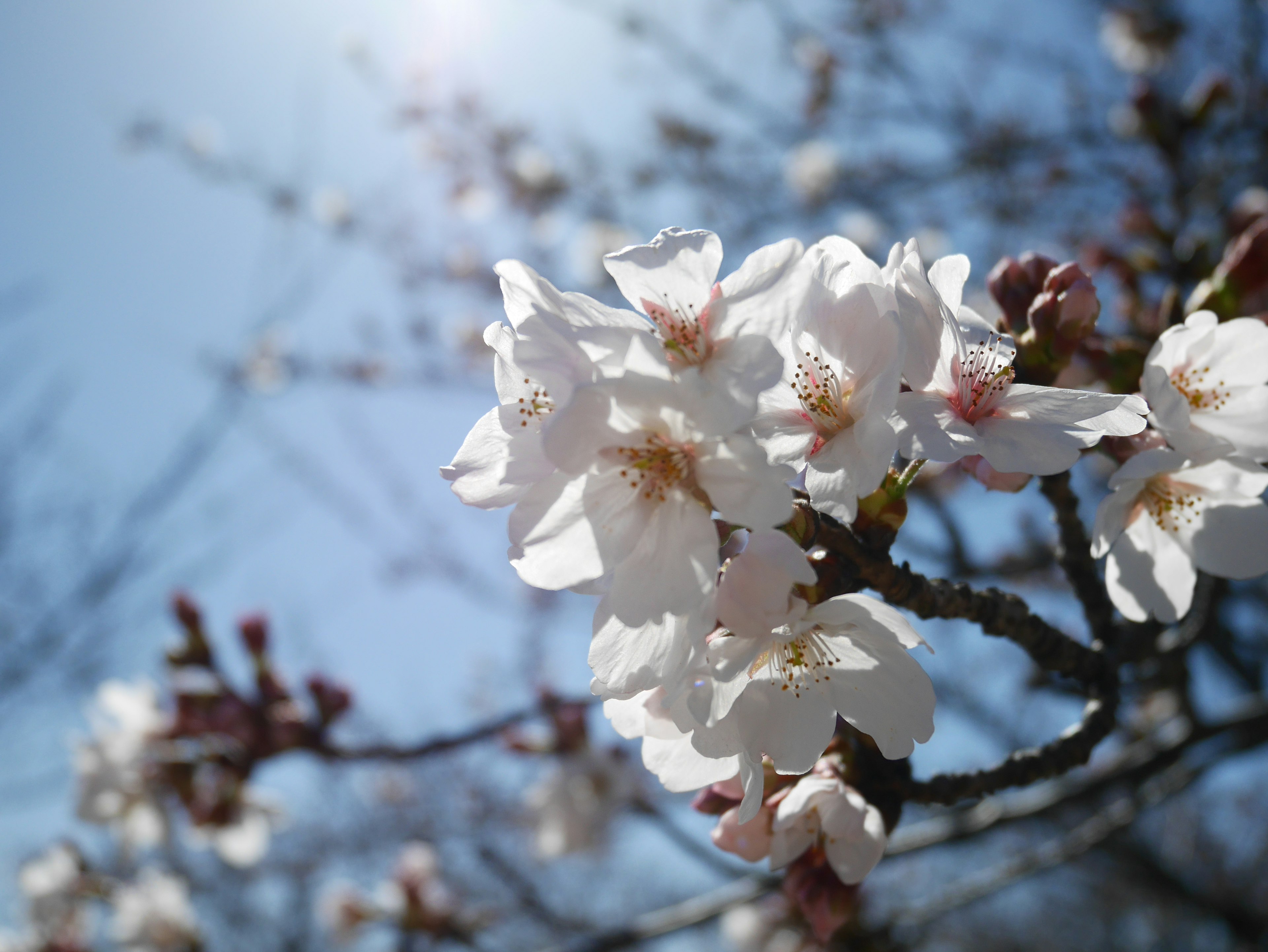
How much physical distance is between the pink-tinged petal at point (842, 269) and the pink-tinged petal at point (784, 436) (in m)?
0.14

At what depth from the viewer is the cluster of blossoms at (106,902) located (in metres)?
3.34

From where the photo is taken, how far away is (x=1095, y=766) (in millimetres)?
2670

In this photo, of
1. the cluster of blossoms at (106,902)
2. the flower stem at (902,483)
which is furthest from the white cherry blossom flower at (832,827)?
the cluster of blossoms at (106,902)

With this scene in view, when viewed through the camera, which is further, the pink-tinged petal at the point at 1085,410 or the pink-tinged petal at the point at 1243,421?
the pink-tinged petal at the point at 1243,421

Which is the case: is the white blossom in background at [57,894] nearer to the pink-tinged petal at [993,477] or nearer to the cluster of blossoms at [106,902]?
the cluster of blossoms at [106,902]

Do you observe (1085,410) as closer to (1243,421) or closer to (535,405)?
(1243,421)

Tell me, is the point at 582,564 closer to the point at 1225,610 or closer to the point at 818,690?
the point at 818,690

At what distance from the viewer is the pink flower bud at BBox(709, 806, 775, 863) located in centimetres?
94

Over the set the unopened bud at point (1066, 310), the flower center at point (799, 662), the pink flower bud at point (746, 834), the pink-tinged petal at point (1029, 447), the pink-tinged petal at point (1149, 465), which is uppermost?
the unopened bud at point (1066, 310)

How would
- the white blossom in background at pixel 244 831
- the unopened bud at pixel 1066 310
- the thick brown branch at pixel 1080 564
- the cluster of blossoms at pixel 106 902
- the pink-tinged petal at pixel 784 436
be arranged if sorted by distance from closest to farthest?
the pink-tinged petal at pixel 784 436
the unopened bud at pixel 1066 310
the thick brown branch at pixel 1080 564
the white blossom in background at pixel 244 831
the cluster of blossoms at pixel 106 902

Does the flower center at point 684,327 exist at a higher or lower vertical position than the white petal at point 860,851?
higher

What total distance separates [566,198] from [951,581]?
239 inches

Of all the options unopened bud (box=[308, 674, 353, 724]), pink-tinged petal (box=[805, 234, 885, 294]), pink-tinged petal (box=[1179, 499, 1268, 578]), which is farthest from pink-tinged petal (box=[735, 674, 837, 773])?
unopened bud (box=[308, 674, 353, 724])

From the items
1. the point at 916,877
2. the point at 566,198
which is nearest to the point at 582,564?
the point at 566,198
